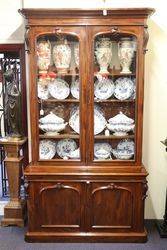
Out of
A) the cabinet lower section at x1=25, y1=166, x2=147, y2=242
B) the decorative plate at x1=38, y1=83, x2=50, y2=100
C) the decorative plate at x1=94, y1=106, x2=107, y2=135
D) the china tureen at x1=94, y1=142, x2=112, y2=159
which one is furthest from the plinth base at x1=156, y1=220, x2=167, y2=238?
the decorative plate at x1=38, y1=83, x2=50, y2=100

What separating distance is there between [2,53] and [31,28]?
707 mm

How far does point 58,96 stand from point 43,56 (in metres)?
0.39

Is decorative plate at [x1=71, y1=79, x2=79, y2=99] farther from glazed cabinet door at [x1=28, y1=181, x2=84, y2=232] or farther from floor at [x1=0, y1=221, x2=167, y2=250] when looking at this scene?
floor at [x1=0, y1=221, x2=167, y2=250]

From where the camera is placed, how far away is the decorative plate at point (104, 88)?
9.43 ft

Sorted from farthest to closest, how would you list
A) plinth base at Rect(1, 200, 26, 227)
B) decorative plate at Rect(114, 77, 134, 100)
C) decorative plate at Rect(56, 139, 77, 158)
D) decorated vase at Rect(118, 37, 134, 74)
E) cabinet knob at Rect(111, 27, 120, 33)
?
plinth base at Rect(1, 200, 26, 227)
decorative plate at Rect(56, 139, 77, 158)
decorative plate at Rect(114, 77, 134, 100)
decorated vase at Rect(118, 37, 134, 74)
cabinet knob at Rect(111, 27, 120, 33)

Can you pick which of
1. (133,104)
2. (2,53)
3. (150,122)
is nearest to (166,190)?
(150,122)

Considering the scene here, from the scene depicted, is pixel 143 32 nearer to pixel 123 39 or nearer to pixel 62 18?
pixel 123 39

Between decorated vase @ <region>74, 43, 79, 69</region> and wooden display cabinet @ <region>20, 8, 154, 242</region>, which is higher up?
decorated vase @ <region>74, 43, 79, 69</region>

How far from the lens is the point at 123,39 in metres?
2.79

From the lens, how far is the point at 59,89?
2924 millimetres

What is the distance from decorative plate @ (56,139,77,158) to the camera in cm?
299

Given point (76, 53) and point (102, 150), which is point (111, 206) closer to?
point (102, 150)

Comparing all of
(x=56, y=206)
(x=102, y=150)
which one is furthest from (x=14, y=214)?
(x=102, y=150)

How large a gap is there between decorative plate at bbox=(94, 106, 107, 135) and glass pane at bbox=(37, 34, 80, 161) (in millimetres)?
163
